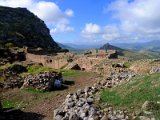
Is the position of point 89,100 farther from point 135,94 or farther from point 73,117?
point 73,117

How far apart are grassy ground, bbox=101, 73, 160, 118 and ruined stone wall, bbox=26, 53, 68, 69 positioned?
130 feet

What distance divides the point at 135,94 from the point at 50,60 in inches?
1922

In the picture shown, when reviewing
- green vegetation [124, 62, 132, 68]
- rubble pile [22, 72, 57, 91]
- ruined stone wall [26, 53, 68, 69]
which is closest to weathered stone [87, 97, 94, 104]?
rubble pile [22, 72, 57, 91]

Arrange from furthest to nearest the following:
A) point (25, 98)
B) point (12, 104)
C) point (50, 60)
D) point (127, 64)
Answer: point (50, 60)
point (127, 64)
point (25, 98)
point (12, 104)

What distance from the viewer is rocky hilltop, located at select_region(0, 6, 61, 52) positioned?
108 metres

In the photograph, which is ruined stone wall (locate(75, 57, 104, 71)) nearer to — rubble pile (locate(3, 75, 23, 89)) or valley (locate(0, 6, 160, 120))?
valley (locate(0, 6, 160, 120))

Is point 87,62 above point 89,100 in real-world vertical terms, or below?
above

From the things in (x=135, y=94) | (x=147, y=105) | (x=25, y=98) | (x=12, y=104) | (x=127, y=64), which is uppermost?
(x=127, y=64)

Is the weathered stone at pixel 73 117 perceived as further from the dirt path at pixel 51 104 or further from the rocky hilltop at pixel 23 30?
the rocky hilltop at pixel 23 30

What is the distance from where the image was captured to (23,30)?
121312 millimetres

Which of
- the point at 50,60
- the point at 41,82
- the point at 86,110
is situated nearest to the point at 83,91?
the point at 86,110

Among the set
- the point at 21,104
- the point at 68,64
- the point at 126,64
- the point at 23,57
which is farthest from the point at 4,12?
the point at 21,104

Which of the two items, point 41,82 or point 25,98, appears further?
point 41,82

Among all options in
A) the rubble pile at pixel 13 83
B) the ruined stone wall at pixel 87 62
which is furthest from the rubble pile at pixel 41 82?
the ruined stone wall at pixel 87 62
